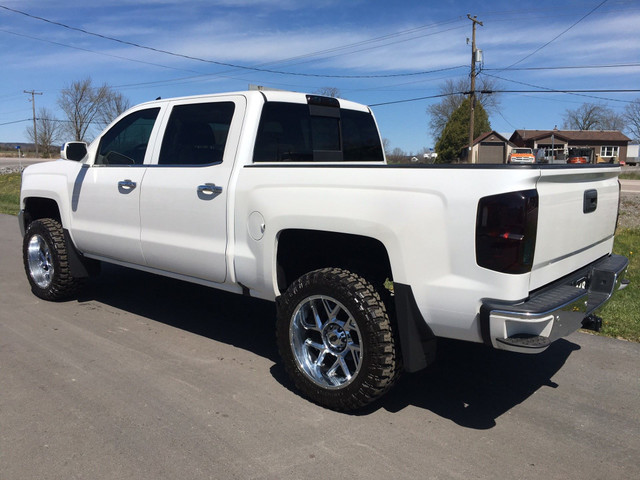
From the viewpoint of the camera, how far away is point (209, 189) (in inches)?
170

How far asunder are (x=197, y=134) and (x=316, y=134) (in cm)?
104

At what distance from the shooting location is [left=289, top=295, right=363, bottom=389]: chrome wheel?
3.64 meters

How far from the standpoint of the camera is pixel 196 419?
3535 millimetres

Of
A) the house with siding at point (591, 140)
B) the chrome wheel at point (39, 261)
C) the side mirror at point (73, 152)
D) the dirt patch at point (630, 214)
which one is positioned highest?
the house with siding at point (591, 140)

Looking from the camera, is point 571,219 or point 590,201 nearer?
point 571,219

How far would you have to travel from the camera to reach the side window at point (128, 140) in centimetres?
516

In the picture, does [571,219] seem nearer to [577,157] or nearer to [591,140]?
[577,157]

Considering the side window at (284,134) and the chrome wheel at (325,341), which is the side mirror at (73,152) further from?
the chrome wheel at (325,341)

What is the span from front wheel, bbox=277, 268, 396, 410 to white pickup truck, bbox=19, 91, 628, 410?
0.01m

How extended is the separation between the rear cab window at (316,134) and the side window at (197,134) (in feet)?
1.06

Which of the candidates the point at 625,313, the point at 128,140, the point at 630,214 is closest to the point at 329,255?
the point at 128,140

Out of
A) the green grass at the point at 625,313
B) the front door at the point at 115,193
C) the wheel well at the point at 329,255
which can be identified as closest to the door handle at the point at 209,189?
the wheel well at the point at 329,255

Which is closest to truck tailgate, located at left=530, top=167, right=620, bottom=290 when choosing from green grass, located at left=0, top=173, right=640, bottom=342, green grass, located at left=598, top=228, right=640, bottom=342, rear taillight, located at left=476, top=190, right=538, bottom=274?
rear taillight, located at left=476, top=190, right=538, bottom=274

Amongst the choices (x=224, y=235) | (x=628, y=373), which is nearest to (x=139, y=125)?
(x=224, y=235)
